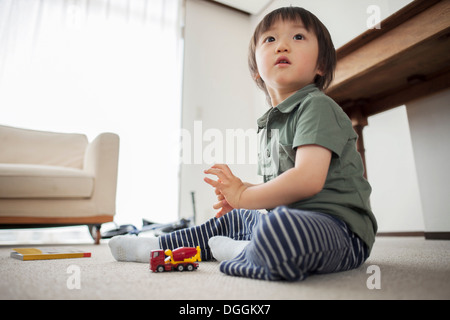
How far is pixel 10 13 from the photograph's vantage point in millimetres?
2299

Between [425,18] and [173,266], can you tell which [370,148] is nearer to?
[425,18]

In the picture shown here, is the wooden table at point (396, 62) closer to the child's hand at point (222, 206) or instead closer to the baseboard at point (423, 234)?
the baseboard at point (423, 234)

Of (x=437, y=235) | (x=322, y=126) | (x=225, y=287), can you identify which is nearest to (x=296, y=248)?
(x=225, y=287)

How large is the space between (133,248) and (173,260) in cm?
19

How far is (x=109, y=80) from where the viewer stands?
2.52 m

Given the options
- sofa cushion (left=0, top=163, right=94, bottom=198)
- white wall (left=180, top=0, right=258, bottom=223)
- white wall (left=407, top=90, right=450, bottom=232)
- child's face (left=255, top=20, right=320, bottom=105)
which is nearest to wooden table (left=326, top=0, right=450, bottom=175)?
white wall (left=407, top=90, right=450, bottom=232)

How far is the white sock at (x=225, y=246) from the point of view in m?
0.59

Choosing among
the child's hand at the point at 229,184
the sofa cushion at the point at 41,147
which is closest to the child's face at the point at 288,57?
the child's hand at the point at 229,184

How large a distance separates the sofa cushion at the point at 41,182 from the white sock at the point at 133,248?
3.06 feet

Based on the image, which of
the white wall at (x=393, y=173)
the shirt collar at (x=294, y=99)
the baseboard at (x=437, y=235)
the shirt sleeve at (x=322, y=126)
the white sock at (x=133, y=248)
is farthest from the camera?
the white wall at (x=393, y=173)

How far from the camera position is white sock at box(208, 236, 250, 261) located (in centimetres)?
59

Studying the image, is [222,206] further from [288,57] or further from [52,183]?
[52,183]
